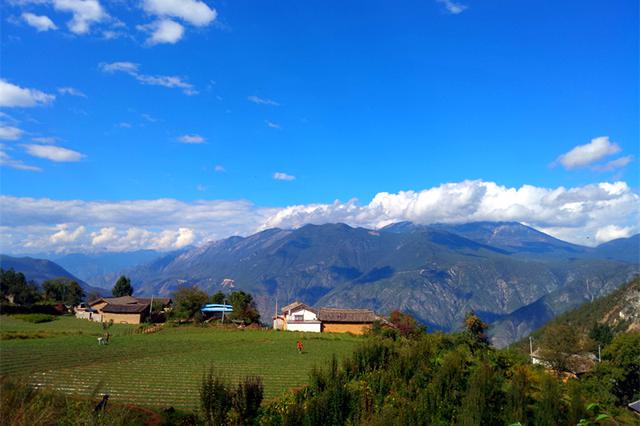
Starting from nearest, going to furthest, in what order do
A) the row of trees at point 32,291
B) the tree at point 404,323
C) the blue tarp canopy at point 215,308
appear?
the tree at point 404,323 → the blue tarp canopy at point 215,308 → the row of trees at point 32,291

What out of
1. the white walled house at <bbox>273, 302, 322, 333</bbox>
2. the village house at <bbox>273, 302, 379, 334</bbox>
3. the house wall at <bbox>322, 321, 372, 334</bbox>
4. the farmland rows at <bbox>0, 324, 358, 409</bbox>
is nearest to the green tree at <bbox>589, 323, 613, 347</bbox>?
the village house at <bbox>273, 302, 379, 334</bbox>

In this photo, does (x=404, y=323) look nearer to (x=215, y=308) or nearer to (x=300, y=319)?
(x=300, y=319)

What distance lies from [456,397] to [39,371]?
77.8 ft

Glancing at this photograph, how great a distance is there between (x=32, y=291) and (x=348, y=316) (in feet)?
216

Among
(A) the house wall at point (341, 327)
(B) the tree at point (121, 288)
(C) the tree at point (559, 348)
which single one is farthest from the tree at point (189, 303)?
(C) the tree at point (559, 348)

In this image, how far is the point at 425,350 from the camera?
67.9 feet

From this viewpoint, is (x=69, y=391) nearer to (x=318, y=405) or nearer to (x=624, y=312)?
(x=318, y=405)

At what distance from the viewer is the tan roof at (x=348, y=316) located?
236ft

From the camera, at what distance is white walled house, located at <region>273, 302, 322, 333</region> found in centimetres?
7456

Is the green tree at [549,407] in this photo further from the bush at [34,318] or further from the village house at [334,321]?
the bush at [34,318]

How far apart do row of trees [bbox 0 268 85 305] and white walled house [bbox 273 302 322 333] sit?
4856 cm

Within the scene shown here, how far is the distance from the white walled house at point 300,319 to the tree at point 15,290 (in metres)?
48.9

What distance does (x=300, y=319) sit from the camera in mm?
81062

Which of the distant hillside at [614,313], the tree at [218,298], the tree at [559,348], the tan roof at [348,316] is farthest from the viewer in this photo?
the distant hillside at [614,313]
